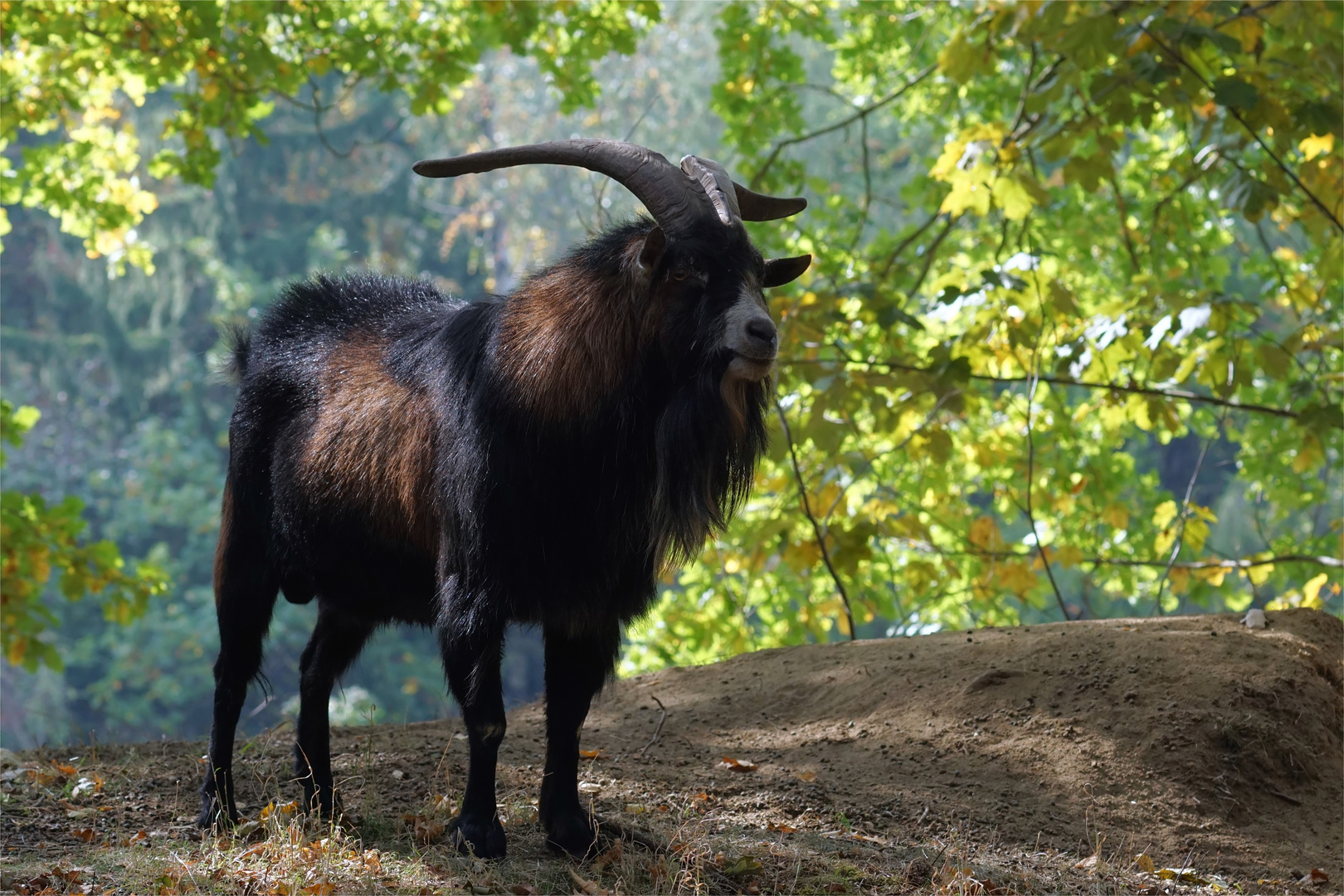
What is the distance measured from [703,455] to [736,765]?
1686 millimetres

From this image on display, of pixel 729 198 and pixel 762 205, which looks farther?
pixel 762 205

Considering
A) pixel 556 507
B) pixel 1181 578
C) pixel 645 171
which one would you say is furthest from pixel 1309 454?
pixel 556 507

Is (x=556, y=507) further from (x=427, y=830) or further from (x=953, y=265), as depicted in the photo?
(x=953, y=265)

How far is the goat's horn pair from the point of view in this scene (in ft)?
11.9

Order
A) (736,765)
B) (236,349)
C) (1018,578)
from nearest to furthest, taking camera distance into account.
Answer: (736,765), (236,349), (1018,578)

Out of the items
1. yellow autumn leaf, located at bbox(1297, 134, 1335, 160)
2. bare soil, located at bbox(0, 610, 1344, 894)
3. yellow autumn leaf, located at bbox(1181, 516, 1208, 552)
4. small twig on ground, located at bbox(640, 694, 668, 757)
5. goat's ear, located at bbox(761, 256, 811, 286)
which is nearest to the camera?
bare soil, located at bbox(0, 610, 1344, 894)

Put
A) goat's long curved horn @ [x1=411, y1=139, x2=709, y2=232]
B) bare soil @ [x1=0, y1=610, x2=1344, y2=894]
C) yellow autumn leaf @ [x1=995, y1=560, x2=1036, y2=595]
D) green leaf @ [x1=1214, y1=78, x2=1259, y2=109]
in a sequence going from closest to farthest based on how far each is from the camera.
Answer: goat's long curved horn @ [x1=411, y1=139, x2=709, y2=232] < bare soil @ [x1=0, y1=610, x2=1344, y2=894] < green leaf @ [x1=1214, y1=78, x2=1259, y2=109] < yellow autumn leaf @ [x1=995, y1=560, x2=1036, y2=595]

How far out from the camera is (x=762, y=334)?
337 centimetres

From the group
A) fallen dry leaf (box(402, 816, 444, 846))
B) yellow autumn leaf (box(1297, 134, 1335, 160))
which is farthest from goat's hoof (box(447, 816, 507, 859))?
yellow autumn leaf (box(1297, 134, 1335, 160))

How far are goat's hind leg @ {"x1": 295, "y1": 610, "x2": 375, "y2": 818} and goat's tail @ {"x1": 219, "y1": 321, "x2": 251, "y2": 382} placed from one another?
3.46 feet

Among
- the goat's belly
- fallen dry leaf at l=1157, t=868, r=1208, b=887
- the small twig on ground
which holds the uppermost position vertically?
the goat's belly

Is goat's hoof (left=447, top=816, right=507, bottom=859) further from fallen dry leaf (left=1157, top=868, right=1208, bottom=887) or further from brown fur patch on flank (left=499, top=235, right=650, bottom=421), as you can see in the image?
fallen dry leaf (left=1157, top=868, right=1208, bottom=887)

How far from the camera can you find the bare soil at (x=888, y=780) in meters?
3.73

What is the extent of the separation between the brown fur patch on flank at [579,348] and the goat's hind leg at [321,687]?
1.31 metres
